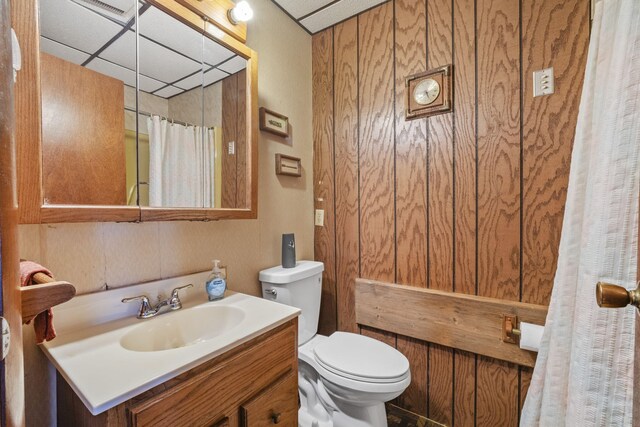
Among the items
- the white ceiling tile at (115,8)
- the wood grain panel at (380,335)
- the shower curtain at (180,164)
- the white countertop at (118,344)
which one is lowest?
the wood grain panel at (380,335)

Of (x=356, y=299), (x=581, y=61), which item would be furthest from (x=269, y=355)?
(x=581, y=61)

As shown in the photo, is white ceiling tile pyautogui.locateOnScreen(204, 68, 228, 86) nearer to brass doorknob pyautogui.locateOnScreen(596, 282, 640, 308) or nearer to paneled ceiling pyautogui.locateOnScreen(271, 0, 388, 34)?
paneled ceiling pyautogui.locateOnScreen(271, 0, 388, 34)

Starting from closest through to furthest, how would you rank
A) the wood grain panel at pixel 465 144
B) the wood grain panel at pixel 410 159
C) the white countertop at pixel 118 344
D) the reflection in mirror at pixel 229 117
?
the white countertop at pixel 118 344
the reflection in mirror at pixel 229 117
the wood grain panel at pixel 465 144
the wood grain panel at pixel 410 159

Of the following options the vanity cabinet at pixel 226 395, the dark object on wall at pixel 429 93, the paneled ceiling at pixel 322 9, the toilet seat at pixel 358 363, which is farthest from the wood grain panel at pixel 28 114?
the dark object on wall at pixel 429 93

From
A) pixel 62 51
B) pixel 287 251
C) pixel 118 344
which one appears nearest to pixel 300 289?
pixel 287 251

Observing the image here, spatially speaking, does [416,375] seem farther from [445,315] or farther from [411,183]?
[411,183]

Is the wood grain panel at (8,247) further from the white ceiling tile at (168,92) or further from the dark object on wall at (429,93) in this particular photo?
the dark object on wall at (429,93)

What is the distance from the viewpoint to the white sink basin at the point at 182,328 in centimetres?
85

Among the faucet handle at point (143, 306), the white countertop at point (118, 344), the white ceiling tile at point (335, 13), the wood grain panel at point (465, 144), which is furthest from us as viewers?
the white ceiling tile at point (335, 13)

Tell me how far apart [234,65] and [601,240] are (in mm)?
1408

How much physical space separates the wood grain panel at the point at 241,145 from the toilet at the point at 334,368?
0.41 meters

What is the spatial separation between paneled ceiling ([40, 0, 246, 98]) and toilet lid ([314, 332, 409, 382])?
4.01 feet

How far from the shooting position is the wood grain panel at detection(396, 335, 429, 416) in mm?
1399

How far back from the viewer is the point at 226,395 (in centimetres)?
73
